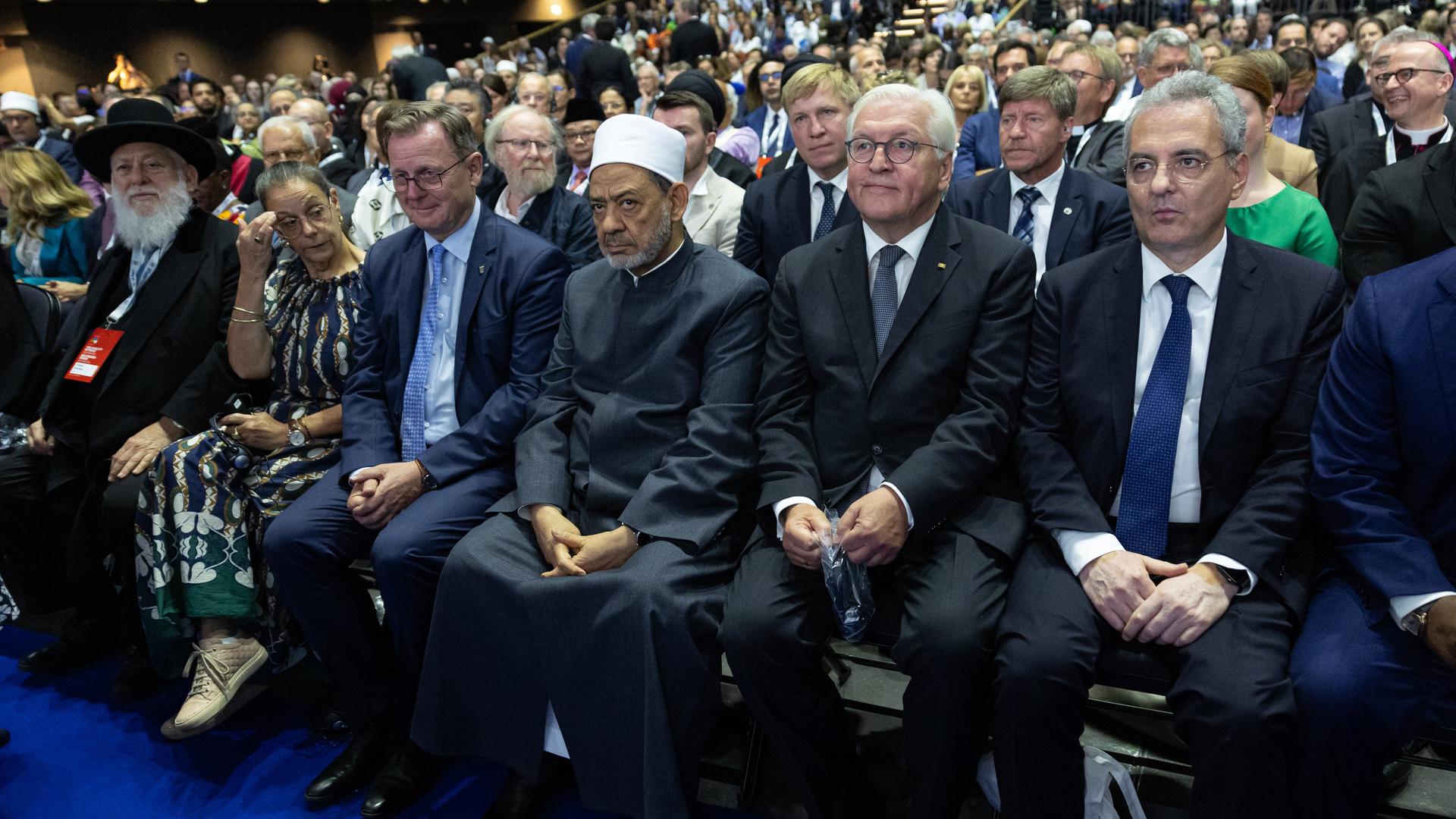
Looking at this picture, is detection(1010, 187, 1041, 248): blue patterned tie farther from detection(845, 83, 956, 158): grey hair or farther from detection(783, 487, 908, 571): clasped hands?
detection(783, 487, 908, 571): clasped hands

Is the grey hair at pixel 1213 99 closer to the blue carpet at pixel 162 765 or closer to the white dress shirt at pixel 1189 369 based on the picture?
the white dress shirt at pixel 1189 369

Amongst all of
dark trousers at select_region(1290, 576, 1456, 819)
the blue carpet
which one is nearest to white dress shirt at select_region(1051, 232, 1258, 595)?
dark trousers at select_region(1290, 576, 1456, 819)

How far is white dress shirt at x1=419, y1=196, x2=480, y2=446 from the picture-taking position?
3.16 m

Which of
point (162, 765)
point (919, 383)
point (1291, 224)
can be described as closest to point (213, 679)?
point (162, 765)

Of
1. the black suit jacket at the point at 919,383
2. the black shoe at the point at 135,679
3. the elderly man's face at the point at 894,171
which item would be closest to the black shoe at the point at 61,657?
the black shoe at the point at 135,679

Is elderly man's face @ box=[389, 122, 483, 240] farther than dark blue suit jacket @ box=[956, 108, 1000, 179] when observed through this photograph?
No

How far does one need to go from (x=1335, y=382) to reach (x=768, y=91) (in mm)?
6233

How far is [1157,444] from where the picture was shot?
223 centimetres

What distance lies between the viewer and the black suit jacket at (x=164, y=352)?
11.5 feet

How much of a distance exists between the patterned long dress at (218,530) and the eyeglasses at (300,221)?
11.4 inches

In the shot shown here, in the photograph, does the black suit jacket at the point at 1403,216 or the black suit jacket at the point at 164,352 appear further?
the black suit jacket at the point at 164,352

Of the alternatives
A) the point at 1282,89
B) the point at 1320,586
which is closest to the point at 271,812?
the point at 1320,586

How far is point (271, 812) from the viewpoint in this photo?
107 inches

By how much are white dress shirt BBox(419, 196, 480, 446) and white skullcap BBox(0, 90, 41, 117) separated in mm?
7251
